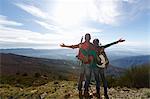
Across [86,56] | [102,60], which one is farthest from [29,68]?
[86,56]

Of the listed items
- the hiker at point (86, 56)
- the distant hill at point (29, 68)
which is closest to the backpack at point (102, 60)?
the hiker at point (86, 56)

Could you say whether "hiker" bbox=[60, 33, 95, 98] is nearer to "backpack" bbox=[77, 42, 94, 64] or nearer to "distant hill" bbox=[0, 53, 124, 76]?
"backpack" bbox=[77, 42, 94, 64]

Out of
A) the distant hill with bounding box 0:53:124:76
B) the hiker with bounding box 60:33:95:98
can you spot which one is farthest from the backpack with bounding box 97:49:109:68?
the distant hill with bounding box 0:53:124:76

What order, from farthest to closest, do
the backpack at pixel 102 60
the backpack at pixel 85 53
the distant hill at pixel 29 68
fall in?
the distant hill at pixel 29 68 → the backpack at pixel 102 60 → the backpack at pixel 85 53

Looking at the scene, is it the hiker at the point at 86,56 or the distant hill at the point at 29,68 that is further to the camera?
the distant hill at the point at 29,68

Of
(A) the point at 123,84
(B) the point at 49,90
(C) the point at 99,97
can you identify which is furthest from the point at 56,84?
(C) the point at 99,97

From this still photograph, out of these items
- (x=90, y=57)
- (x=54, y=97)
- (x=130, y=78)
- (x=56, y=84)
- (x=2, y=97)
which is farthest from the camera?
(x=130, y=78)

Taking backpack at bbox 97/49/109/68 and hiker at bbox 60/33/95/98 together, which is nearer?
hiker at bbox 60/33/95/98

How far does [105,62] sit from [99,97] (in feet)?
4.06

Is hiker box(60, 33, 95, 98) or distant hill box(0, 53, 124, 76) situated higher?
hiker box(60, 33, 95, 98)

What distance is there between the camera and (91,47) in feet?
35.1

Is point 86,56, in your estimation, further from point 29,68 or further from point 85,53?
point 29,68

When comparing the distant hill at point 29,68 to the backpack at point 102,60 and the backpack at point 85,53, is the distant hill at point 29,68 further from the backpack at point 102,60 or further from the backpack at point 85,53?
the backpack at point 85,53

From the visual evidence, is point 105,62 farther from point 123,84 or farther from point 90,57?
point 123,84
